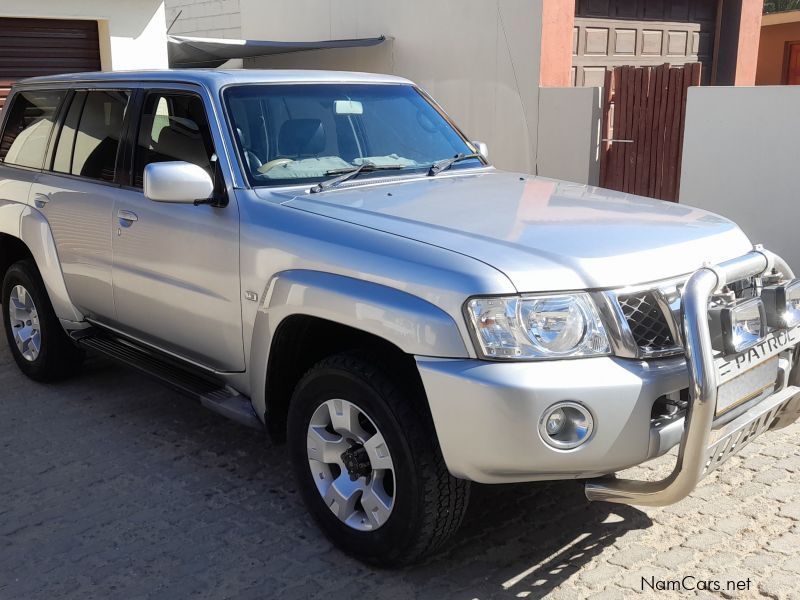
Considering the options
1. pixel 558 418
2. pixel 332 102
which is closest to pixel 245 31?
pixel 332 102

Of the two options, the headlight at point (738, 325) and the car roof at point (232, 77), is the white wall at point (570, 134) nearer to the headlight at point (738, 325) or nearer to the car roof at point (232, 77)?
the car roof at point (232, 77)

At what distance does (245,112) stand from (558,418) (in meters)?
2.23

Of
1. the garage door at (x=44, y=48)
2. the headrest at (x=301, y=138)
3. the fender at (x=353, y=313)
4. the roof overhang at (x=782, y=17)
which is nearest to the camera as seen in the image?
the fender at (x=353, y=313)

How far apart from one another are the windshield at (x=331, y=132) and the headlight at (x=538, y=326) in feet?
4.86

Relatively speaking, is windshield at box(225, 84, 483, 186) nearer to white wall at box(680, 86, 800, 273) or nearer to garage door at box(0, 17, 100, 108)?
white wall at box(680, 86, 800, 273)

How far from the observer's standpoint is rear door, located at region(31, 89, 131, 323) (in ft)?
15.9

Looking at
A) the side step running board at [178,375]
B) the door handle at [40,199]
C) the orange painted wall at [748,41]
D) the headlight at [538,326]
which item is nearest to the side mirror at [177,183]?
the side step running board at [178,375]

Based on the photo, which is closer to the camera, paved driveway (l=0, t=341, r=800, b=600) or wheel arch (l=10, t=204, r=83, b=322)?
paved driveway (l=0, t=341, r=800, b=600)

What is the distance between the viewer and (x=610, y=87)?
10828 millimetres

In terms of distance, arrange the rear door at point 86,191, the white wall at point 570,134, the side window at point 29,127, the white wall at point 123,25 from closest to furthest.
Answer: the rear door at point 86,191 < the side window at point 29,127 < the white wall at point 123,25 < the white wall at point 570,134

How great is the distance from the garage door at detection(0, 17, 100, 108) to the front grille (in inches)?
333

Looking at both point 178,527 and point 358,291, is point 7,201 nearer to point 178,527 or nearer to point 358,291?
point 178,527

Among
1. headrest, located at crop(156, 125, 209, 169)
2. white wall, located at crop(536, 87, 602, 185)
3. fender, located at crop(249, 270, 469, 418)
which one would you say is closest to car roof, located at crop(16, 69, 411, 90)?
headrest, located at crop(156, 125, 209, 169)

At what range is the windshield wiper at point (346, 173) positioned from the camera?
4.05 meters
